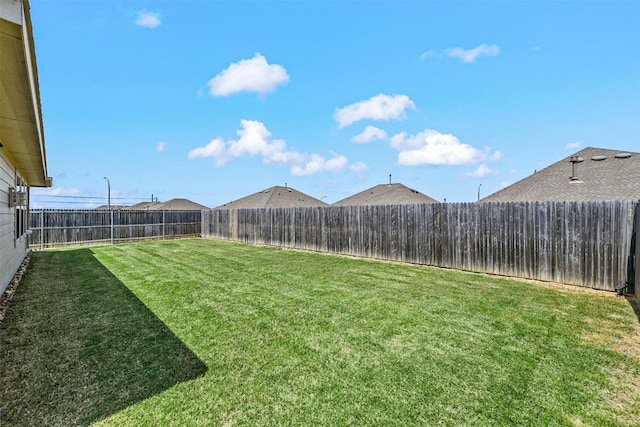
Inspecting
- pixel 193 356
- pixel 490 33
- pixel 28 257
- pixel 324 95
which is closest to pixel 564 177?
pixel 490 33

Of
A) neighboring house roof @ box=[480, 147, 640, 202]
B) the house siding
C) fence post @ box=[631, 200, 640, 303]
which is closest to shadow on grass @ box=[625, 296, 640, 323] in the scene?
fence post @ box=[631, 200, 640, 303]

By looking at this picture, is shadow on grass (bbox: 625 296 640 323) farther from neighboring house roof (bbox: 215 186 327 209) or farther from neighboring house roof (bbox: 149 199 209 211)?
neighboring house roof (bbox: 149 199 209 211)

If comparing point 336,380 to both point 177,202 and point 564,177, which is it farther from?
point 177,202

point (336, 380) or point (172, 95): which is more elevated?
point (172, 95)

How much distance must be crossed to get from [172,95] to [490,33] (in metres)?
14.2

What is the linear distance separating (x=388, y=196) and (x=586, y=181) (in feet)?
31.1

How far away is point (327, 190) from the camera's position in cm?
4275

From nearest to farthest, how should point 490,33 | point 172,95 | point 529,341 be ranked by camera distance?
point 529,341
point 490,33
point 172,95

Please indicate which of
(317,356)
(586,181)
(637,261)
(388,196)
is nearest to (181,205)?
(388,196)

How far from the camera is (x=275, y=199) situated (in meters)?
21.6

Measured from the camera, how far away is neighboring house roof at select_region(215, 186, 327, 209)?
69.2 ft

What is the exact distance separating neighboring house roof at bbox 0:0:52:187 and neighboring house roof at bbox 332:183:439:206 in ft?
49.4

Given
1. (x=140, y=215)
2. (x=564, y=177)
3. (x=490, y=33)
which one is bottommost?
(x=140, y=215)

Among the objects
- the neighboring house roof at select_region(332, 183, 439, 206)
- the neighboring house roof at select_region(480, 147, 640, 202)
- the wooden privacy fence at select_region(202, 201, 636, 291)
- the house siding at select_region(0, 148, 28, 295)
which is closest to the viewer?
the house siding at select_region(0, 148, 28, 295)
